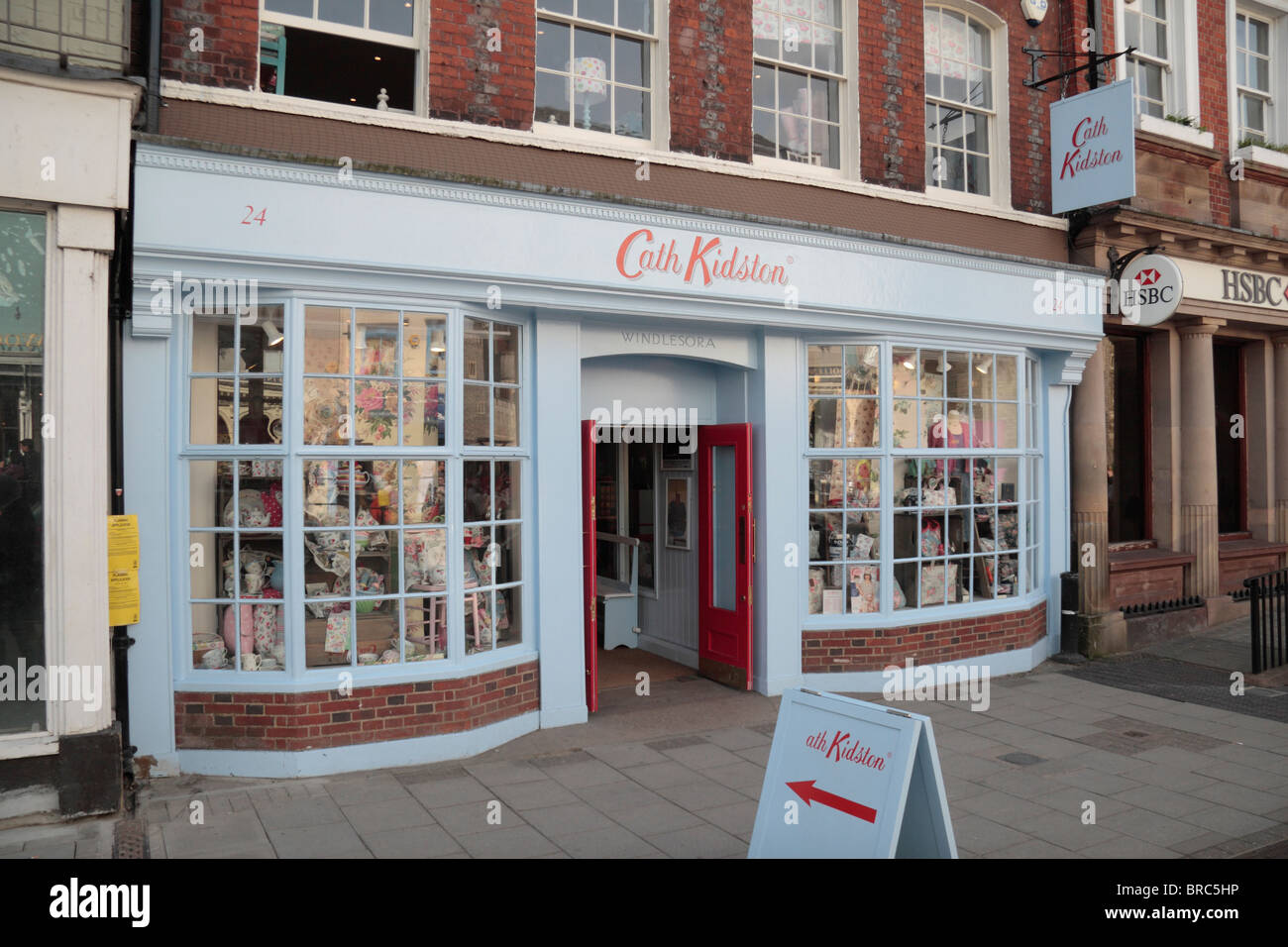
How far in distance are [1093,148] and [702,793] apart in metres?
8.09

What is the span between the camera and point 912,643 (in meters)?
9.12

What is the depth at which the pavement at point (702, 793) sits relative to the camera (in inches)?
212

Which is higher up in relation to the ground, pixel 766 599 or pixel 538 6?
pixel 538 6

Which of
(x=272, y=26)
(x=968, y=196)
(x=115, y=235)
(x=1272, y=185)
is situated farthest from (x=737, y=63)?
(x=1272, y=185)

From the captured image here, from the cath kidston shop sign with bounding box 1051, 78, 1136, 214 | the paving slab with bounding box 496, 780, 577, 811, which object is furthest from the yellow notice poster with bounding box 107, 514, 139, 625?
→ the cath kidston shop sign with bounding box 1051, 78, 1136, 214

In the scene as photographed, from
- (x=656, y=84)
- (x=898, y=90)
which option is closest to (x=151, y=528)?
(x=656, y=84)

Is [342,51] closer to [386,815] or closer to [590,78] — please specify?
[590,78]

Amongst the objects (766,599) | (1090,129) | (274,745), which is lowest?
(274,745)

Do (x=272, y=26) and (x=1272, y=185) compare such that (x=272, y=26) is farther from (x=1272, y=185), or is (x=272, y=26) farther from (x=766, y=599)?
(x=1272, y=185)

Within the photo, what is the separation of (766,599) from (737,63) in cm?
489

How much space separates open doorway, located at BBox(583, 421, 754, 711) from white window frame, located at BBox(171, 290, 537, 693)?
125 centimetres

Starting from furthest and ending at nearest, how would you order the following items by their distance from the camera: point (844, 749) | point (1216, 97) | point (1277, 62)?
point (1277, 62) < point (1216, 97) < point (844, 749)

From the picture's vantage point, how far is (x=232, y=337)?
6590 millimetres

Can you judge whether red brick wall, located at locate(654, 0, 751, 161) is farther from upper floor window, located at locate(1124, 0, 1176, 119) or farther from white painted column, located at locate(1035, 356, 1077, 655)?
upper floor window, located at locate(1124, 0, 1176, 119)
